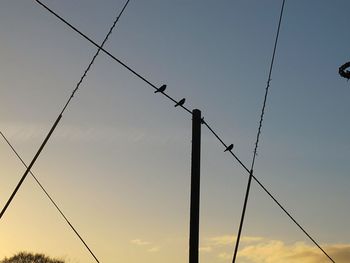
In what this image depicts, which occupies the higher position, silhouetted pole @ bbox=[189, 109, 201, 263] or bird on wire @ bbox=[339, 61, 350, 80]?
bird on wire @ bbox=[339, 61, 350, 80]

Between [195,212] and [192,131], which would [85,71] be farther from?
[195,212]

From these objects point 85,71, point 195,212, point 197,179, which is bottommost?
point 195,212

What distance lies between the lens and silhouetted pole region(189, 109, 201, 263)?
34.1ft

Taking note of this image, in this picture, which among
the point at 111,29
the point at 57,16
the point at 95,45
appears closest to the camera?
the point at 57,16

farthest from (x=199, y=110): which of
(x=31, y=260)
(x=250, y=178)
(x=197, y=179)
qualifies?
(x=31, y=260)

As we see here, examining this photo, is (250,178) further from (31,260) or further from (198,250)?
(31,260)

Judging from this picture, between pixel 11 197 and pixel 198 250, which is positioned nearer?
pixel 11 197

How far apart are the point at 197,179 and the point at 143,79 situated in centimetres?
294

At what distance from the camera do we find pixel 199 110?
38.1 ft

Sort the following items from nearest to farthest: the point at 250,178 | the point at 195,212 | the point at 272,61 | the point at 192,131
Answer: the point at 195,212 → the point at 192,131 → the point at 250,178 → the point at 272,61

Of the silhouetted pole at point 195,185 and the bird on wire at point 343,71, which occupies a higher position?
the bird on wire at point 343,71

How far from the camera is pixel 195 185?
1103 centimetres

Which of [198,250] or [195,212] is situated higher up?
[195,212]

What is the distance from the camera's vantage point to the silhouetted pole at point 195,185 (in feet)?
34.1
